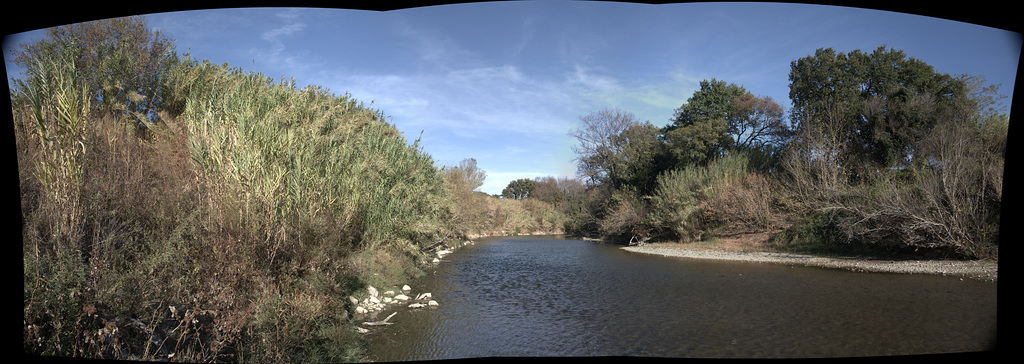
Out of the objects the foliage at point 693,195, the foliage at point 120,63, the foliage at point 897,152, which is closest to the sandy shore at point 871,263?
the foliage at point 897,152

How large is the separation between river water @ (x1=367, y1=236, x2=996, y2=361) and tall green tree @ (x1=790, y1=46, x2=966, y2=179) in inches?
361

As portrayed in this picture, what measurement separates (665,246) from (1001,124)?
15919 millimetres

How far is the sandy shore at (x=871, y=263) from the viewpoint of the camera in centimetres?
1288

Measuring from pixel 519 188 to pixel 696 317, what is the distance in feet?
232

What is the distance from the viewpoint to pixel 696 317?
9.52 metres

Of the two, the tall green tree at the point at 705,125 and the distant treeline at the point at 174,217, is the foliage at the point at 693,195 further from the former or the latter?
the distant treeline at the point at 174,217

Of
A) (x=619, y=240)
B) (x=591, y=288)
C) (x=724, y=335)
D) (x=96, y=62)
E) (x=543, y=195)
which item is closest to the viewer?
(x=724, y=335)

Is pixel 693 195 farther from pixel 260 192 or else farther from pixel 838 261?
pixel 260 192

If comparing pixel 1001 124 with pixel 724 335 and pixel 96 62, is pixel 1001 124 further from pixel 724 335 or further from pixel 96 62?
pixel 96 62

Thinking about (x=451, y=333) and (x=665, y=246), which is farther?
(x=665, y=246)

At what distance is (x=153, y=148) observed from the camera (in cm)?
776

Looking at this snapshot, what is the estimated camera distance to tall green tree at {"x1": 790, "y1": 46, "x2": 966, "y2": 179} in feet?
62.4

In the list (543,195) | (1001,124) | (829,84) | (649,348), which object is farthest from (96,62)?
(543,195)

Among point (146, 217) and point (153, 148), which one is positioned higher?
point (153, 148)
